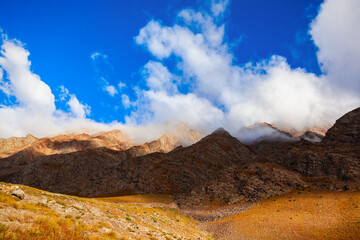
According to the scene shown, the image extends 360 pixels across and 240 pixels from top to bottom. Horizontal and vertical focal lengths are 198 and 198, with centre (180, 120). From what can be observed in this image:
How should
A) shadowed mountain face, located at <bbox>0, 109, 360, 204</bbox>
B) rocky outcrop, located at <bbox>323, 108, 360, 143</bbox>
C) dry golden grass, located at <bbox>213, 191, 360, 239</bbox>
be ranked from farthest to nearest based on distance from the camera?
1. rocky outcrop, located at <bbox>323, 108, 360, 143</bbox>
2. shadowed mountain face, located at <bbox>0, 109, 360, 204</bbox>
3. dry golden grass, located at <bbox>213, 191, 360, 239</bbox>

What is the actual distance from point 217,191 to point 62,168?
265 ft

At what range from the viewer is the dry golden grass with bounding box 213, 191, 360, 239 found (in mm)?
23705

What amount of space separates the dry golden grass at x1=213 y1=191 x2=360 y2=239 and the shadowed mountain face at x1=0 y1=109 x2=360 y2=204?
23.3 feet

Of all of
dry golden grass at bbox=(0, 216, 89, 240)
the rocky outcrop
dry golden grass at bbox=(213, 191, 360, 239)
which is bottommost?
dry golden grass at bbox=(213, 191, 360, 239)

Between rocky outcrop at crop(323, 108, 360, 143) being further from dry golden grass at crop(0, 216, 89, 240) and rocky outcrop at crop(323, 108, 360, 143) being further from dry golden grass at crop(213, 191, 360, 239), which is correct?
dry golden grass at crop(0, 216, 89, 240)

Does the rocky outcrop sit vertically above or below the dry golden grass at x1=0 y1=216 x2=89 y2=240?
above

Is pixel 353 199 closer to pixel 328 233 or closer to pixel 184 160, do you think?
pixel 328 233

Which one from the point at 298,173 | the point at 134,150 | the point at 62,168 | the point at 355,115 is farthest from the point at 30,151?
the point at 355,115

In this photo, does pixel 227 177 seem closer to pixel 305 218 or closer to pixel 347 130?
pixel 305 218

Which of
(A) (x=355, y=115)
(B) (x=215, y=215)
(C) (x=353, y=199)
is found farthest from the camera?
(A) (x=355, y=115)

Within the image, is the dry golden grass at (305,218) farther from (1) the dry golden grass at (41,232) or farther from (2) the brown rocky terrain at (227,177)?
(1) the dry golden grass at (41,232)

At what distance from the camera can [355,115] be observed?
65125 millimetres

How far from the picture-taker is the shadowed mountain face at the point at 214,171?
47.1m

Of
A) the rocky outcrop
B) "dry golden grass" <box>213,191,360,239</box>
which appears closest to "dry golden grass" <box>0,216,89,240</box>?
"dry golden grass" <box>213,191,360,239</box>
